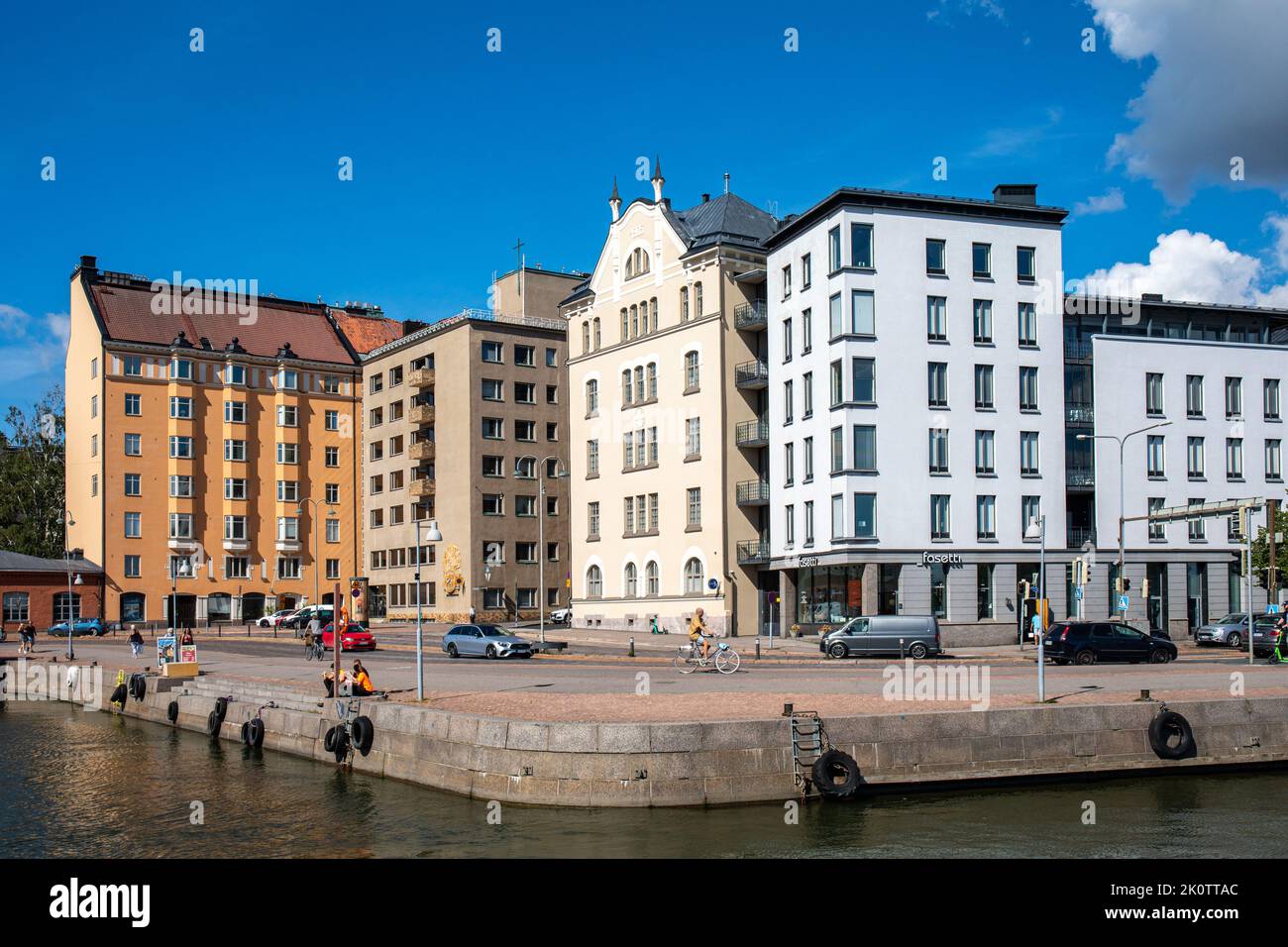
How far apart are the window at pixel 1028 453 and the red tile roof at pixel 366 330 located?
66.3 metres

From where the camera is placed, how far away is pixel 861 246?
63.1 m

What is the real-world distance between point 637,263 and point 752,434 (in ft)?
47.3

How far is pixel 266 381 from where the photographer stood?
10462 cm

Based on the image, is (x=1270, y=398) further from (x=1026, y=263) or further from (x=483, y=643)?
(x=483, y=643)

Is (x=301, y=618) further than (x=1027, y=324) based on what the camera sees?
Yes

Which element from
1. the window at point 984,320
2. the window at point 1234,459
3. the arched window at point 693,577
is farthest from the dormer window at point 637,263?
the window at point 1234,459

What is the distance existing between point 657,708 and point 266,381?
277 ft

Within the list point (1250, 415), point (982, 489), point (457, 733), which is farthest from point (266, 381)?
point (457, 733)

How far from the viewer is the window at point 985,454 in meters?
64.4

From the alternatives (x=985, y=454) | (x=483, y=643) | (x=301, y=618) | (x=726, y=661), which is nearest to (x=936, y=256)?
(x=985, y=454)

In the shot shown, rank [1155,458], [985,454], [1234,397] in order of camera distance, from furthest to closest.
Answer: [1234,397]
[1155,458]
[985,454]

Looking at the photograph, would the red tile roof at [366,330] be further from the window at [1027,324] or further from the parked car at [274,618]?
the window at [1027,324]

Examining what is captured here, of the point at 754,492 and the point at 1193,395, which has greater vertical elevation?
the point at 1193,395
